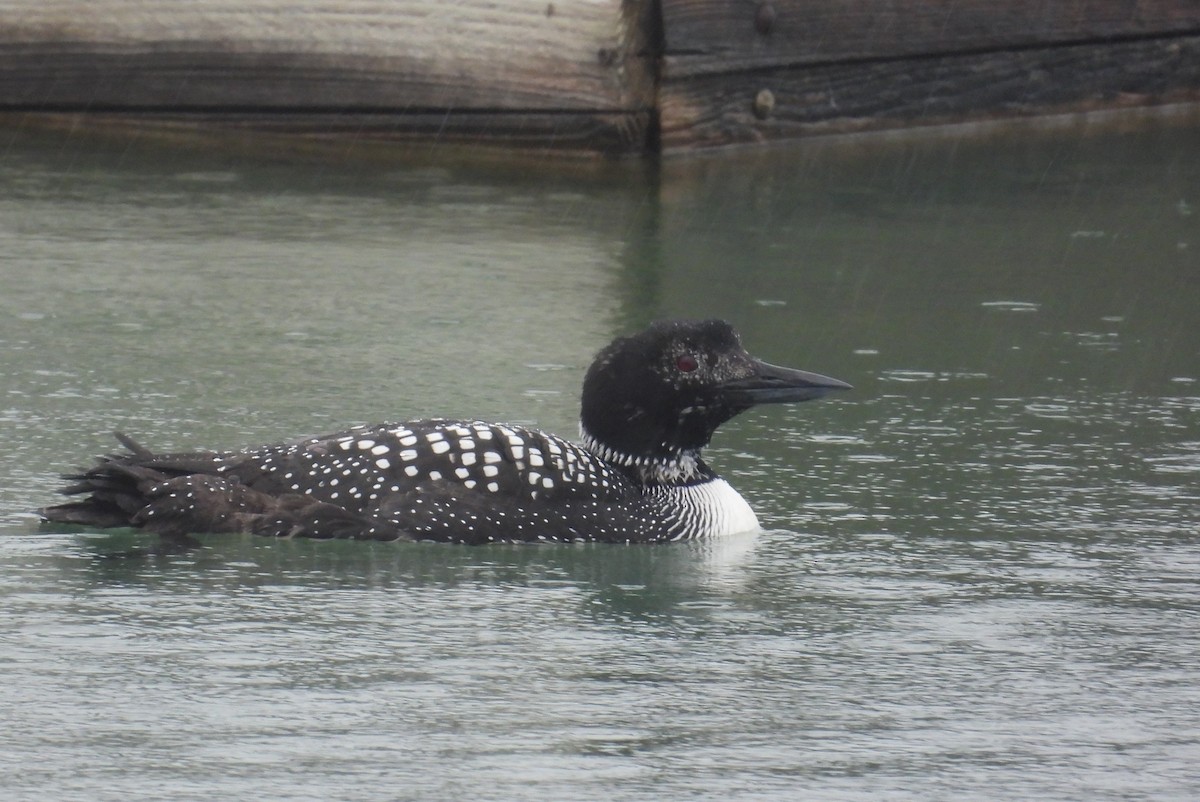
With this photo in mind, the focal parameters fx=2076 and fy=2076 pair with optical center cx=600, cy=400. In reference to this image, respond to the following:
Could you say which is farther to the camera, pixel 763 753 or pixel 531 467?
pixel 531 467

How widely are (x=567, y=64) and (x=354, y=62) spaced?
2.90ft

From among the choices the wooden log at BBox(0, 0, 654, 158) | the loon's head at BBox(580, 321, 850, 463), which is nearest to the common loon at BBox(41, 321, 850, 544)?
the loon's head at BBox(580, 321, 850, 463)

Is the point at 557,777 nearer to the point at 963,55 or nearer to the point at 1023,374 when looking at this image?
the point at 1023,374

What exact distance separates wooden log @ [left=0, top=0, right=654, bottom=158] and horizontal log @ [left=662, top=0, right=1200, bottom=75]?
210 millimetres

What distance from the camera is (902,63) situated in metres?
8.50

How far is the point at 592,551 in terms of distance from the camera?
464 cm

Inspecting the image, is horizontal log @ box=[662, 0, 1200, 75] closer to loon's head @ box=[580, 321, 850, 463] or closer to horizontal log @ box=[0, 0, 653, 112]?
horizontal log @ box=[0, 0, 653, 112]

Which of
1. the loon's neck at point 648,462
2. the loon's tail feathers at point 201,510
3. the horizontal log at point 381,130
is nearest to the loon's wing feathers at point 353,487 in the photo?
the loon's tail feathers at point 201,510

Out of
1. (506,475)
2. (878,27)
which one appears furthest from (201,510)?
(878,27)

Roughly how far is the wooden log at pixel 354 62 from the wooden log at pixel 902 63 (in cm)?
23

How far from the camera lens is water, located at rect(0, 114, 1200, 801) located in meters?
3.38

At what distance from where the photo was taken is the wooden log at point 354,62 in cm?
790

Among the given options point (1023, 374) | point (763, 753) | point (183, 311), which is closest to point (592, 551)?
point (763, 753)

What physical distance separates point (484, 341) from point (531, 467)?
146 cm
